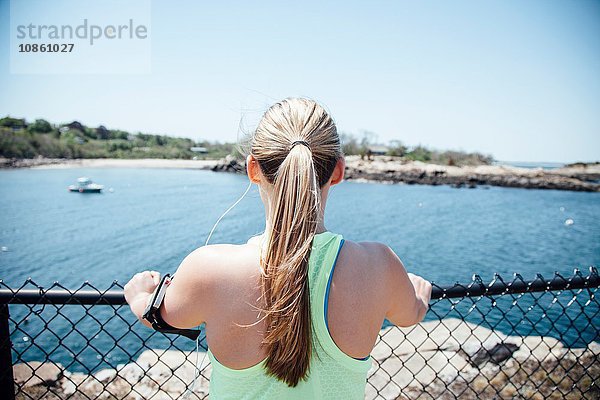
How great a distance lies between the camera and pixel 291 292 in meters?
1.16

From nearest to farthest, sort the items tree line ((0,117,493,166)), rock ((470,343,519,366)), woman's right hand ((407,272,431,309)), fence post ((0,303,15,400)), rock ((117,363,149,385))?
woman's right hand ((407,272,431,309)) → fence post ((0,303,15,400)) → rock ((117,363,149,385)) → rock ((470,343,519,366)) → tree line ((0,117,493,166))

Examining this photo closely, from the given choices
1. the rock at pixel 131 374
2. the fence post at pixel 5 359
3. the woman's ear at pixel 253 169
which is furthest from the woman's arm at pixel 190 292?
the rock at pixel 131 374

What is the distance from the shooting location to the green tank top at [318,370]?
1208mm

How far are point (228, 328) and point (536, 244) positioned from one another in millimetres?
30684

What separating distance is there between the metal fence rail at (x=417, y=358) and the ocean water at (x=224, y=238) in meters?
0.69

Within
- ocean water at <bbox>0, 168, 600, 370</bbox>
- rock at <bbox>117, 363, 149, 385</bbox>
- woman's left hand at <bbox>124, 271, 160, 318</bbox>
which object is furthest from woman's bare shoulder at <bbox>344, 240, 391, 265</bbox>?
ocean water at <bbox>0, 168, 600, 370</bbox>

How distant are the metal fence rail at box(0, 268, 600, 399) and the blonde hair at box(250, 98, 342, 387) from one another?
0.50m

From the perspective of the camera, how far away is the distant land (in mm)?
75875

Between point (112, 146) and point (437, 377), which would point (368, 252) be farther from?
point (112, 146)

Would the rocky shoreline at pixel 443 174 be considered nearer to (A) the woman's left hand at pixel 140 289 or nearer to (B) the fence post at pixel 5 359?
(B) the fence post at pixel 5 359

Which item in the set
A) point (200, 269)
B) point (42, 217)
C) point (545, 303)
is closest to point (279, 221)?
point (200, 269)

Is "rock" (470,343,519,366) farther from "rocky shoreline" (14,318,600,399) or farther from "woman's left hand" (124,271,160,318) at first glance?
"woman's left hand" (124,271,160,318)

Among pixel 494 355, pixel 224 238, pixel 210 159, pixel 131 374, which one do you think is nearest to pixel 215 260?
pixel 131 374

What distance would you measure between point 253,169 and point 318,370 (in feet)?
2.19
